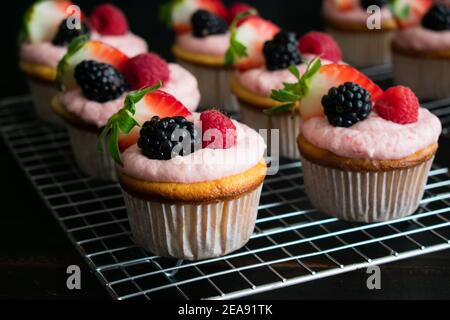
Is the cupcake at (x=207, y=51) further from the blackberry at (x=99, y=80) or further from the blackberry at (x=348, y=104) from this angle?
the blackberry at (x=348, y=104)

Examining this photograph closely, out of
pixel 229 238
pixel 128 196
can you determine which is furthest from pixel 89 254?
pixel 229 238

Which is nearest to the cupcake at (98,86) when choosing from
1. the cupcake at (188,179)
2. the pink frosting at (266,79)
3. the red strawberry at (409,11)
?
the pink frosting at (266,79)

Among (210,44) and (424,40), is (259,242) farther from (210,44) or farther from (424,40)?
(424,40)

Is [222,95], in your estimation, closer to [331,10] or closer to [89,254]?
[331,10]

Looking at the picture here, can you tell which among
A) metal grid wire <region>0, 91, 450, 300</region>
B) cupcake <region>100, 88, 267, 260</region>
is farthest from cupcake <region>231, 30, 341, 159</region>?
cupcake <region>100, 88, 267, 260</region>

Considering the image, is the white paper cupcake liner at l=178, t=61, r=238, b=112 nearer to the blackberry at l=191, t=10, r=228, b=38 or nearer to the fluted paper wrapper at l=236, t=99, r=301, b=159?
the blackberry at l=191, t=10, r=228, b=38
